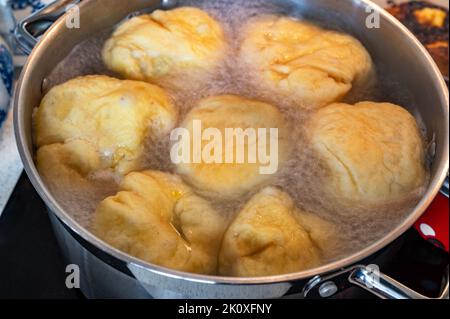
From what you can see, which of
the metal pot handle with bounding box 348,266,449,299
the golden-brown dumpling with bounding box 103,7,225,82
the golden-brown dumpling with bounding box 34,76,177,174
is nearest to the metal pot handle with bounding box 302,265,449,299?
the metal pot handle with bounding box 348,266,449,299

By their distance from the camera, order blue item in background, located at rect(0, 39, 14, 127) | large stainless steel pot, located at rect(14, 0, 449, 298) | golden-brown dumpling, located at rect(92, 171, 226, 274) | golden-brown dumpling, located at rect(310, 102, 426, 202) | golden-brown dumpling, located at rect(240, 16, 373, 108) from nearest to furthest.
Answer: large stainless steel pot, located at rect(14, 0, 449, 298)
golden-brown dumpling, located at rect(92, 171, 226, 274)
golden-brown dumpling, located at rect(310, 102, 426, 202)
golden-brown dumpling, located at rect(240, 16, 373, 108)
blue item in background, located at rect(0, 39, 14, 127)

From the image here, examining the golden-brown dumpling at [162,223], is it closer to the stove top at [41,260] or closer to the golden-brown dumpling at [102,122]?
the golden-brown dumpling at [102,122]

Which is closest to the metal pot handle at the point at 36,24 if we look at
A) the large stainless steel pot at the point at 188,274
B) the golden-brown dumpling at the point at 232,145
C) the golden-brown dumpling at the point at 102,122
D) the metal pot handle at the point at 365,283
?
the large stainless steel pot at the point at 188,274

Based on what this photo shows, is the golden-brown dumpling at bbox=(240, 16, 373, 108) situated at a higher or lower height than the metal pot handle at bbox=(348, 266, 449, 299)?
higher

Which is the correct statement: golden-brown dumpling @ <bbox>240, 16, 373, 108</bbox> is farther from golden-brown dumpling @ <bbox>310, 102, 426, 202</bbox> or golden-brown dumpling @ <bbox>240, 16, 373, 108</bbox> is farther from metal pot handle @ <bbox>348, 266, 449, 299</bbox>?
metal pot handle @ <bbox>348, 266, 449, 299</bbox>

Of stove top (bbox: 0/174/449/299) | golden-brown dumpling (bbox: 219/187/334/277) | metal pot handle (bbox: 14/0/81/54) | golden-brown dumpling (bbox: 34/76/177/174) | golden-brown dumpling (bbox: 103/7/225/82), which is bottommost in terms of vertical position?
stove top (bbox: 0/174/449/299)

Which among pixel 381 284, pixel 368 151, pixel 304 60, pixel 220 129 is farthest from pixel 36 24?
pixel 381 284
